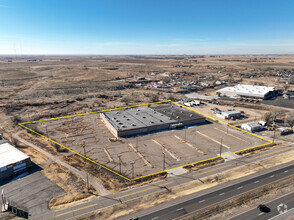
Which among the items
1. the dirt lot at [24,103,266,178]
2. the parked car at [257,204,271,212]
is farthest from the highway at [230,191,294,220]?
the dirt lot at [24,103,266,178]

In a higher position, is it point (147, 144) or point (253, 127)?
point (253, 127)

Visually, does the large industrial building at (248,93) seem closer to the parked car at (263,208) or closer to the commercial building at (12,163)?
the parked car at (263,208)

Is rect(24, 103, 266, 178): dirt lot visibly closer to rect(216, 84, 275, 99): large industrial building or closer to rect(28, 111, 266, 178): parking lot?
rect(28, 111, 266, 178): parking lot

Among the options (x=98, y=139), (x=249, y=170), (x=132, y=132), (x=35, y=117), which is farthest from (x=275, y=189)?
(x=35, y=117)

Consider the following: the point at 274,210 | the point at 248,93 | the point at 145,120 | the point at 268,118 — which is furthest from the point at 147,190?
the point at 248,93

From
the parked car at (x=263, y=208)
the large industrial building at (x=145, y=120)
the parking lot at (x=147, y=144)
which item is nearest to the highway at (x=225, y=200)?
the parked car at (x=263, y=208)

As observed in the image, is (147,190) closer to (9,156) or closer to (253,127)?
(9,156)

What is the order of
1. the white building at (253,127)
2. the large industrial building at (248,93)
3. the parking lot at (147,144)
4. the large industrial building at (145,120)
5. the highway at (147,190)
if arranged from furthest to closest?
the large industrial building at (248,93), the white building at (253,127), the large industrial building at (145,120), the parking lot at (147,144), the highway at (147,190)
